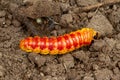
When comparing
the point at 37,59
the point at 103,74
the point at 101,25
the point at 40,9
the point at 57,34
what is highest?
the point at 40,9

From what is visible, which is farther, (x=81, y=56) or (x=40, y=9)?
(x=40, y=9)

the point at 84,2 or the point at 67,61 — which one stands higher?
the point at 84,2

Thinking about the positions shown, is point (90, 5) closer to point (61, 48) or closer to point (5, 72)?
point (61, 48)

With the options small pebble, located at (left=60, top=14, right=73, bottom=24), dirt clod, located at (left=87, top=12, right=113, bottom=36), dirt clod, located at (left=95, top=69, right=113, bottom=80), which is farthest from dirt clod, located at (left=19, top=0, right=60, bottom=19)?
dirt clod, located at (left=95, top=69, right=113, bottom=80)

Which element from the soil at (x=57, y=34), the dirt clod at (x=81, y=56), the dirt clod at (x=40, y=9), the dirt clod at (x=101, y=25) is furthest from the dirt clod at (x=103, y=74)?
the dirt clod at (x=40, y=9)

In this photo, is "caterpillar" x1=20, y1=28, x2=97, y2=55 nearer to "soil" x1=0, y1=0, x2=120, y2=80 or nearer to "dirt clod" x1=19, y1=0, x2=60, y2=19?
"soil" x1=0, y1=0, x2=120, y2=80

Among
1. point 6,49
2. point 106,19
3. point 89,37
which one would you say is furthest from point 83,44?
point 6,49

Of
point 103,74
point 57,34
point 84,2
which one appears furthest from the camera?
point 84,2

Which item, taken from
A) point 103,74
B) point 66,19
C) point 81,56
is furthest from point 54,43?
point 103,74

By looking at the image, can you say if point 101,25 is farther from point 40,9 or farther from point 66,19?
point 40,9
